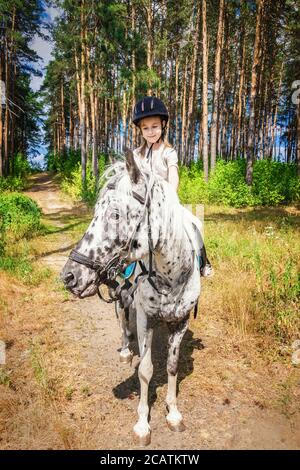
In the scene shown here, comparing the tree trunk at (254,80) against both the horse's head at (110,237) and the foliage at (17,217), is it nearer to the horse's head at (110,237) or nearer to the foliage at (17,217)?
the foliage at (17,217)

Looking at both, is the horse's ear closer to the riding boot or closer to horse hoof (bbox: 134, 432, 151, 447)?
the riding boot

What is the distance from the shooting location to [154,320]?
9.55 ft

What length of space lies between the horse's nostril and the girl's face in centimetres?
180

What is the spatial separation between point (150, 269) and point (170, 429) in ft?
6.01

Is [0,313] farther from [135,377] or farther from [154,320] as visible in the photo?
[154,320]

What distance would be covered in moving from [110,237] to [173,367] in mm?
1827

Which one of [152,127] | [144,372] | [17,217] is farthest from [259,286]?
[17,217]

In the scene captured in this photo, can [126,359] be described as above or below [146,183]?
below

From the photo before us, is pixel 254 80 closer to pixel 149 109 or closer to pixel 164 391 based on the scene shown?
pixel 149 109

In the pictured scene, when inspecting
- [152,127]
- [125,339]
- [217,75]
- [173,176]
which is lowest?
[125,339]

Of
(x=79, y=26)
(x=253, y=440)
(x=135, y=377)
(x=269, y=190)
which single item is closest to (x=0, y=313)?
(x=135, y=377)

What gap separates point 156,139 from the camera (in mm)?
3182

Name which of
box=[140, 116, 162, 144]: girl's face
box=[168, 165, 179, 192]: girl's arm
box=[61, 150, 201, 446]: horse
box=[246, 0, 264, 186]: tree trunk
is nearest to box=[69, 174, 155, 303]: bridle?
box=[61, 150, 201, 446]: horse

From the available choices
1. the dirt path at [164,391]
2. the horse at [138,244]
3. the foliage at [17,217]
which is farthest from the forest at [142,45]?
the horse at [138,244]
